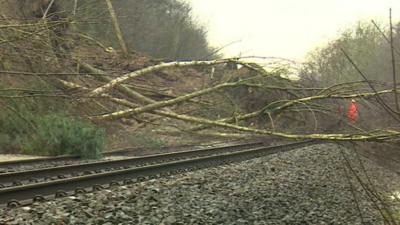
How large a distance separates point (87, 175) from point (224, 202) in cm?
246

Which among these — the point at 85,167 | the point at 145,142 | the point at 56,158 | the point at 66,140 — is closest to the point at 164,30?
the point at 145,142

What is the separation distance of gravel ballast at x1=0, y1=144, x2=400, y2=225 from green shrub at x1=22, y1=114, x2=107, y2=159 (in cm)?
360

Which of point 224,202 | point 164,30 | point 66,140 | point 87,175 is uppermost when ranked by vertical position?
point 164,30

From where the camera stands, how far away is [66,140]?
13023 mm

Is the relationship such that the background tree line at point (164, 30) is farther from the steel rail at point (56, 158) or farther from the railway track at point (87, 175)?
the railway track at point (87, 175)

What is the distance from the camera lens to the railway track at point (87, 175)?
698cm

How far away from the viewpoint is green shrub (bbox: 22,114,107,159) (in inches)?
505

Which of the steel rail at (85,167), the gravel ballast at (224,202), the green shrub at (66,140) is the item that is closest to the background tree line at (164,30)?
the green shrub at (66,140)

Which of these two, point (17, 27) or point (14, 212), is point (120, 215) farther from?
point (17, 27)

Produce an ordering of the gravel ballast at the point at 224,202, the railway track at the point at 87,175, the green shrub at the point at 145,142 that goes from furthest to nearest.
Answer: the green shrub at the point at 145,142, the railway track at the point at 87,175, the gravel ballast at the point at 224,202

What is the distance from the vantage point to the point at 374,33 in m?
55.5

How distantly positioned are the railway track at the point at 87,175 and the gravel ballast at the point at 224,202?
513 mm

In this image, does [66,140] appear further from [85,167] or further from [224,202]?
[224,202]

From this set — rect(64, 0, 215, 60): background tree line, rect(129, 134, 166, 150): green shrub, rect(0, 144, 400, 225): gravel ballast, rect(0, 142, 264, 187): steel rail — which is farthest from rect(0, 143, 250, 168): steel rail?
rect(64, 0, 215, 60): background tree line
